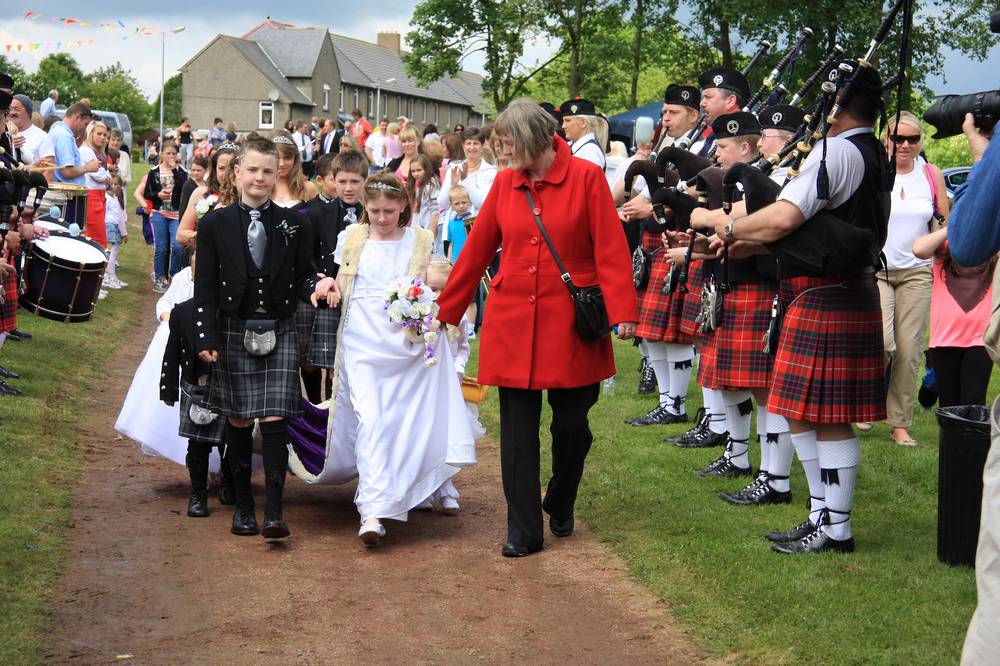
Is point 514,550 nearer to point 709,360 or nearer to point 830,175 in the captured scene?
point 709,360

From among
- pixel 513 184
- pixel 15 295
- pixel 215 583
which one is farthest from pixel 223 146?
pixel 215 583

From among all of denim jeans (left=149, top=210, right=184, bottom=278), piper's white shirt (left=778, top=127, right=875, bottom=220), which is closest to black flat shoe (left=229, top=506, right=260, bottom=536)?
piper's white shirt (left=778, top=127, right=875, bottom=220)

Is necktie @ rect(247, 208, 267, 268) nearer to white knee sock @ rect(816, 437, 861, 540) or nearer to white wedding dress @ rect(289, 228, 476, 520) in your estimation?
white wedding dress @ rect(289, 228, 476, 520)

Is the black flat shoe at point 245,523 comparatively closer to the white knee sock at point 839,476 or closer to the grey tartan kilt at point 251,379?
the grey tartan kilt at point 251,379

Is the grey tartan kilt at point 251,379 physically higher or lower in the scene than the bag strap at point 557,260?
lower

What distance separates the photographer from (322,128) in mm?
34375

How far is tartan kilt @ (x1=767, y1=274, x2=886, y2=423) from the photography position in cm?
555

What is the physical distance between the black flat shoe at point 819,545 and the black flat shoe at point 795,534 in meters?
0.07

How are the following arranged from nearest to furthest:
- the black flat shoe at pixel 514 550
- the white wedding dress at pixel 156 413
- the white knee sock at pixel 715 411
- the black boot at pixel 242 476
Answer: the black flat shoe at pixel 514 550 < the black boot at pixel 242 476 < the white wedding dress at pixel 156 413 < the white knee sock at pixel 715 411

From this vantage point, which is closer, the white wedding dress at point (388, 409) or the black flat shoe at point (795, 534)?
the black flat shoe at point (795, 534)

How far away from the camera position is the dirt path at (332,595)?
15.6 ft

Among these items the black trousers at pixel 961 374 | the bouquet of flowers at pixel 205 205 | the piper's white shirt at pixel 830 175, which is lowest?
the black trousers at pixel 961 374

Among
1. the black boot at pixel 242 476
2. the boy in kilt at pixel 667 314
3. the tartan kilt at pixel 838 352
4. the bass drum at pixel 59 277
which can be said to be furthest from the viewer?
the bass drum at pixel 59 277

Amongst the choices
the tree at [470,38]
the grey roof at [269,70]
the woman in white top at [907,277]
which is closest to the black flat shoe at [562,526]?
the woman in white top at [907,277]
